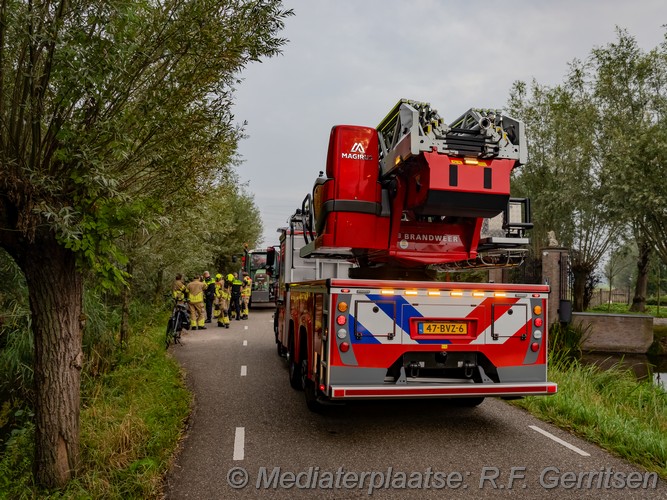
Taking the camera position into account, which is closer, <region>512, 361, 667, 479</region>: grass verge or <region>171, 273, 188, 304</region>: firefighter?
<region>512, 361, 667, 479</region>: grass verge

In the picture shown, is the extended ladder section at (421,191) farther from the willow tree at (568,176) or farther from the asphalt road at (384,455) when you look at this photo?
the willow tree at (568,176)

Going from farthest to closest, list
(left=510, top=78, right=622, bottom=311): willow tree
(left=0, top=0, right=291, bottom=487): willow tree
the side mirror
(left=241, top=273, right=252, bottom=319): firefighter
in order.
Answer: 1. (left=510, top=78, right=622, bottom=311): willow tree
2. (left=241, top=273, right=252, bottom=319): firefighter
3. the side mirror
4. (left=0, top=0, right=291, bottom=487): willow tree

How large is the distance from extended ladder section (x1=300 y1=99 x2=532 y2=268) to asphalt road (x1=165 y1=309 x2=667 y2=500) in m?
2.08

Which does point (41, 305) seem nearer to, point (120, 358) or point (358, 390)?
point (358, 390)

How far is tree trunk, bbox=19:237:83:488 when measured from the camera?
4.73 m

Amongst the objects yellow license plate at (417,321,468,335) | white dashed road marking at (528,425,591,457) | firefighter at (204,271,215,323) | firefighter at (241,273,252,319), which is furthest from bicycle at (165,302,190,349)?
white dashed road marking at (528,425,591,457)

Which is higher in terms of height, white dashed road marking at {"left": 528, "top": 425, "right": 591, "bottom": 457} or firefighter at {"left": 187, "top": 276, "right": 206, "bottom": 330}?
firefighter at {"left": 187, "top": 276, "right": 206, "bottom": 330}

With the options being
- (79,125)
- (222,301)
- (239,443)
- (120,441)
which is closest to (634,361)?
(222,301)

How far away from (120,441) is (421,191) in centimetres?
412

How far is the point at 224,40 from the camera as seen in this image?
483cm

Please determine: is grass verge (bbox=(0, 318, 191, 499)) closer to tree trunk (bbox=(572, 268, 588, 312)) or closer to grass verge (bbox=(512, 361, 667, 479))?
grass verge (bbox=(512, 361, 667, 479))

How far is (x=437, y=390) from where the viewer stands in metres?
5.61

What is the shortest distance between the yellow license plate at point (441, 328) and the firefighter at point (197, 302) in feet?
36.1

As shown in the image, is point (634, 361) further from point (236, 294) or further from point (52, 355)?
point (52, 355)
